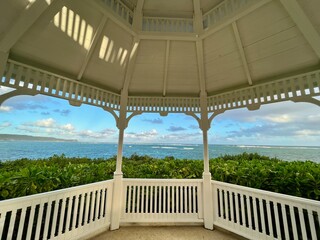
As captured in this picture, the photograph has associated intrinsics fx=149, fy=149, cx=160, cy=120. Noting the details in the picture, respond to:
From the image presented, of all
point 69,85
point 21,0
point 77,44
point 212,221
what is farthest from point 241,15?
point 212,221

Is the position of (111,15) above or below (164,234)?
above

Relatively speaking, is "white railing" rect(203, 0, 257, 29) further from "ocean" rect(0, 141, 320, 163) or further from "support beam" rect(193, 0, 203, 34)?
"ocean" rect(0, 141, 320, 163)

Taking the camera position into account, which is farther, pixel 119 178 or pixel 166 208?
pixel 166 208

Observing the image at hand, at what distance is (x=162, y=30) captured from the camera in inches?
121

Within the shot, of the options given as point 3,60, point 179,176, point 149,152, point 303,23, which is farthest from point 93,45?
point 149,152

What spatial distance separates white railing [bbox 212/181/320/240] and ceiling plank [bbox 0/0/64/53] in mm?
4445

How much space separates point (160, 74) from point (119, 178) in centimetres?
275

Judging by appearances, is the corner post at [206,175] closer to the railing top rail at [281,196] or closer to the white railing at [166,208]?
the white railing at [166,208]

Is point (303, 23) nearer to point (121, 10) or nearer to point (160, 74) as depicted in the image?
point (160, 74)

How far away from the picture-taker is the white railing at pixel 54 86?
7.58 feet

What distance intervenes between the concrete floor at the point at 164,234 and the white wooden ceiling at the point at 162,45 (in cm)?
324

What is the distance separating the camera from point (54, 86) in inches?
110

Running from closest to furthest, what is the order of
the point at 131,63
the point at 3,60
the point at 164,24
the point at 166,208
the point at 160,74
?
the point at 3,60, the point at 164,24, the point at 131,63, the point at 160,74, the point at 166,208

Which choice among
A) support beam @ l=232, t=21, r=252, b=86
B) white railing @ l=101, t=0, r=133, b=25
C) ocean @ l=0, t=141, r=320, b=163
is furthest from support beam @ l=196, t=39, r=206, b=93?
ocean @ l=0, t=141, r=320, b=163
